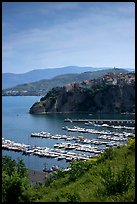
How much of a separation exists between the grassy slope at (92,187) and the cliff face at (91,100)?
181 feet

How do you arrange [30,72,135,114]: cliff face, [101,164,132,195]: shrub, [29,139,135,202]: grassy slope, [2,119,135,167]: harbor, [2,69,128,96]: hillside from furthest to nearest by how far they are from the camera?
1. [2,69,128,96]: hillside
2. [30,72,135,114]: cliff face
3. [2,119,135,167]: harbor
4. [101,164,132,195]: shrub
5. [29,139,135,202]: grassy slope

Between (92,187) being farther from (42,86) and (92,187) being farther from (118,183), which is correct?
(42,86)

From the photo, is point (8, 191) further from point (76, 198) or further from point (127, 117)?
point (127, 117)

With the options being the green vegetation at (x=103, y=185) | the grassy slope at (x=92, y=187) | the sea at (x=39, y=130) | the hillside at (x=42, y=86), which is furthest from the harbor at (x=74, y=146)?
the hillside at (x=42, y=86)

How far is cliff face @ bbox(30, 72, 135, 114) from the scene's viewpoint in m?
62.0

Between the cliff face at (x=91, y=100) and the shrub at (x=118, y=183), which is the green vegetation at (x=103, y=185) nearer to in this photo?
the shrub at (x=118, y=183)

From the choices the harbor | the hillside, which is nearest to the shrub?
the harbor

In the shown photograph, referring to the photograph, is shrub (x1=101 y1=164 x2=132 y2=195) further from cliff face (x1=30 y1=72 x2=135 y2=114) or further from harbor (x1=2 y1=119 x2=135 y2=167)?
cliff face (x1=30 y1=72 x2=135 y2=114)

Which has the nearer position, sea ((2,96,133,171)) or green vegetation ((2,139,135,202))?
green vegetation ((2,139,135,202))

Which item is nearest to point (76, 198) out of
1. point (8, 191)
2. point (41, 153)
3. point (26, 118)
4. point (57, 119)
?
point (8, 191)

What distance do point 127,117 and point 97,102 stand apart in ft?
30.7

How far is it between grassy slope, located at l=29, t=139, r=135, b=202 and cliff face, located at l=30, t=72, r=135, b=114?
2168 inches

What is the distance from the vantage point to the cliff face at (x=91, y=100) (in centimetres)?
6203

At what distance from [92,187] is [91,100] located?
2320 inches
